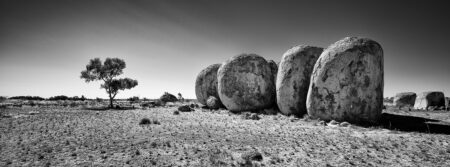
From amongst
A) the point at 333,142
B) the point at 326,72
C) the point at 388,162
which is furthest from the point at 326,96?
the point at 388,162

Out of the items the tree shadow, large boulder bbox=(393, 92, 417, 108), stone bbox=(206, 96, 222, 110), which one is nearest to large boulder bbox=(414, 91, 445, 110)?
large boulder bbox=(393, 92, 417, 108)

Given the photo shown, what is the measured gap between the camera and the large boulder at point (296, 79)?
Answer: 15.4 m

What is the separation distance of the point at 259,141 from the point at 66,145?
23.4 ft

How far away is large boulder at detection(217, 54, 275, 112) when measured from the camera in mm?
19359

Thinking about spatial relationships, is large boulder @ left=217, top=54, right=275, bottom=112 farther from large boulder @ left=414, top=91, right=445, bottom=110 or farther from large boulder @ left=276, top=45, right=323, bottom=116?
large boulder @ left=414, top=91, right=445, bottom=110

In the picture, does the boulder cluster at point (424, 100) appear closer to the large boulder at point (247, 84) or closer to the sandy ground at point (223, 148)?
the large boulder at point (247, 84)

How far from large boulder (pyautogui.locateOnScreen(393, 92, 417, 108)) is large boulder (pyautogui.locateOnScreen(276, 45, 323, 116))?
24.4 meters

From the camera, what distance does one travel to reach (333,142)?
792 centimetres

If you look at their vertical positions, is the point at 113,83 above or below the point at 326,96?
above

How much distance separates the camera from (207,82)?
25672mm

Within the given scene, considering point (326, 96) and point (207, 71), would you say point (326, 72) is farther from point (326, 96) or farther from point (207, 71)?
point (207, 71)

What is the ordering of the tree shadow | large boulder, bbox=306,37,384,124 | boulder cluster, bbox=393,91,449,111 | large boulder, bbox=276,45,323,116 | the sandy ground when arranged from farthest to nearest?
boulder cluster, bbox=393,91,449,111 < large boulder, bbox=276,45,323,116 < large boulder, bbox=306,37,384,124 < the tree shadow < the sandy ground

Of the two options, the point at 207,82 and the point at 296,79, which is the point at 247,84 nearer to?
the point at 296,79

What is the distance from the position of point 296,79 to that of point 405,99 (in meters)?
26.8
